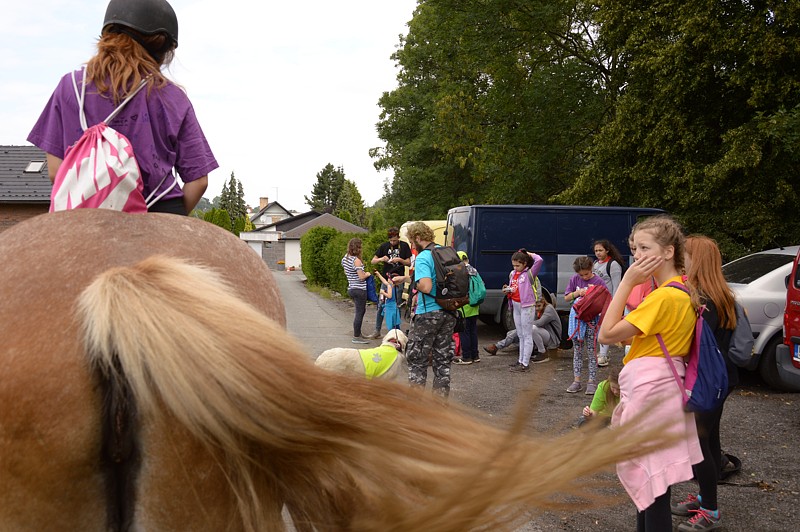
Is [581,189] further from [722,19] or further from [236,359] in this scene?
[236,359]

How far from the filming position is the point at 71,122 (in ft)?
6.72

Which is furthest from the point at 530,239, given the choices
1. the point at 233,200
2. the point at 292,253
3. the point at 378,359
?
the point at 233,200

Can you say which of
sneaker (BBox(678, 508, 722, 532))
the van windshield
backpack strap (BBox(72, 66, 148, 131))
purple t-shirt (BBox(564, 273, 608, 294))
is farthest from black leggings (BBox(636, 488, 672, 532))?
the van windshield

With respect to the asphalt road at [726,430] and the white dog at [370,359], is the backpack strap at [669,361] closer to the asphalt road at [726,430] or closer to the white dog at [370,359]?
the asphalt road at [726,430]

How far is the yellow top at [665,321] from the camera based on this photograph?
3.53m

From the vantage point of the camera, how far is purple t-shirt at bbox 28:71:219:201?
2.01 m

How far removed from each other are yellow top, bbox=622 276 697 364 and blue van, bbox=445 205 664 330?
32.9 feet

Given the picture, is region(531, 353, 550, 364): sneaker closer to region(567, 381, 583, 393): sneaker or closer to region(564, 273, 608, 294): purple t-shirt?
region(564, 273, 608, 294): purple t-shirt

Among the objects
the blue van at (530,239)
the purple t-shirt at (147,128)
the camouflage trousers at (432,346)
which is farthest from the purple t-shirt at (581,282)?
the purple t-shirt at (147,128)

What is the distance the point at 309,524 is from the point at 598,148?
56.4 feet

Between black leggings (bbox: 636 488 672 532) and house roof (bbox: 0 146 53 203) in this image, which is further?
house roof (bbox: 0 146 53 203)

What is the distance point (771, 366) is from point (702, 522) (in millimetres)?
5723

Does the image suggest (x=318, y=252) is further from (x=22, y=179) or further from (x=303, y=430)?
(x=303, y=430)

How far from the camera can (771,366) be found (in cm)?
913
